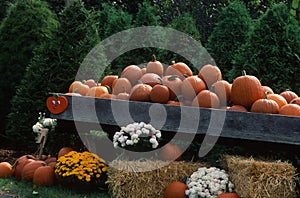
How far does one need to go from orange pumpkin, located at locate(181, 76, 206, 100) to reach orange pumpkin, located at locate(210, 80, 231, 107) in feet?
0.40

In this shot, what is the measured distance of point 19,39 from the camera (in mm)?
7801

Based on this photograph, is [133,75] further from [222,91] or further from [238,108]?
[238,108]

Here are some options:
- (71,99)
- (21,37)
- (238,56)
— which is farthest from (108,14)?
(71,99)

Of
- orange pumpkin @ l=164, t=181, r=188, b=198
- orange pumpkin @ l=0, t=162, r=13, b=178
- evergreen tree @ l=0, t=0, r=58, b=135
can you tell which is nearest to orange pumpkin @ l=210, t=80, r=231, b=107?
orange pumpkin @ l=164, t=181, r=188, b=198

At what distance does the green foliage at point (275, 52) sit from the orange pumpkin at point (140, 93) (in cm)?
147

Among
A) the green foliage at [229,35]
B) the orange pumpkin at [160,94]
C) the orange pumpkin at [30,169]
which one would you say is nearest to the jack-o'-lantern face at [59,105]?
the orange pumpkin at [30,169]

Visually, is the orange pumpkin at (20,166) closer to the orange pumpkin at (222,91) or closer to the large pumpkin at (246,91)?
the orange pumpkin at (222,91)

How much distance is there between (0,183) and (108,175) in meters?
1.32

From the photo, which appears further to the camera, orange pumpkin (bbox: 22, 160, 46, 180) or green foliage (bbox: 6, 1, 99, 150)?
green foliage (bbox: 6, 1, 99, 150)

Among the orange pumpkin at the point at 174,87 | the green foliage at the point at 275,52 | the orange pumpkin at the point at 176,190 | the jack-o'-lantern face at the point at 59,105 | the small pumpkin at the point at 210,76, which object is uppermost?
the green foliage at the point at 275,52

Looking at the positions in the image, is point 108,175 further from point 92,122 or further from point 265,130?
point 265,130

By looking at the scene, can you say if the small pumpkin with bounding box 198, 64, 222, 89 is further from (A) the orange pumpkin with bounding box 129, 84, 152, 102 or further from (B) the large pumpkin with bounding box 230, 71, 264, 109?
(A) the orange pumpkin with bounding box 129, 84, 152, 102

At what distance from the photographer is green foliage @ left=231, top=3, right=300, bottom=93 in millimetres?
5625

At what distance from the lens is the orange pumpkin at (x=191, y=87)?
188 inches
